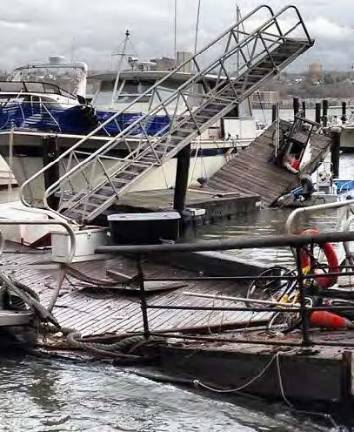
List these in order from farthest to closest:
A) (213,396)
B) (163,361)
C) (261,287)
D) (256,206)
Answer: (256,206), (261,287), (163,361), (213,396)

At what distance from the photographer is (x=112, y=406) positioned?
6.20 metres

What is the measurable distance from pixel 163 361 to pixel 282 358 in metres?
1.47

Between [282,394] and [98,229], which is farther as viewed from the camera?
[98,229]

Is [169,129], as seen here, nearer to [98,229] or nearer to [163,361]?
[98,229]

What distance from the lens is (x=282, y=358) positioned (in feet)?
18.3

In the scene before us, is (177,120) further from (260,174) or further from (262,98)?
(262,98)

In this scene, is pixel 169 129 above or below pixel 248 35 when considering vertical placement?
Result: below

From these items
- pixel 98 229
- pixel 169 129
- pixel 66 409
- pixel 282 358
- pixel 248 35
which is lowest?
pixel 66 409

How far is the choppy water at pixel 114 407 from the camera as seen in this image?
5703 mm

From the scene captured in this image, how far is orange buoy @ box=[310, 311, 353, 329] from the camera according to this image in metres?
6.04

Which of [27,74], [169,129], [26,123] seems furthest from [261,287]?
[27,74]

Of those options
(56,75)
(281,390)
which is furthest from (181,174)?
(56,75)

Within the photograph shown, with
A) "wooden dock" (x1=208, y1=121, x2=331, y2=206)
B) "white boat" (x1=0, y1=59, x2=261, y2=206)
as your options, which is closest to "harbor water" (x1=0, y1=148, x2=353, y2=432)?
"white boat" (x1=0, y1=59, x2=261, y2=206)

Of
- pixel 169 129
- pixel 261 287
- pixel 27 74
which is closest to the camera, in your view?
pixel 261 287
